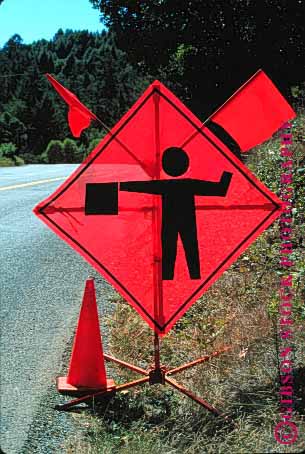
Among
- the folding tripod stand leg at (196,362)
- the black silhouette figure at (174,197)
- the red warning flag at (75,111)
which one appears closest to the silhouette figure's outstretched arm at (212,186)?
the black silhouette figure at (174,197)

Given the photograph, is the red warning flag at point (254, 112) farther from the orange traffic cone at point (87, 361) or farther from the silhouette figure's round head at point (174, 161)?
the orange traffic cone at point (87, 361)

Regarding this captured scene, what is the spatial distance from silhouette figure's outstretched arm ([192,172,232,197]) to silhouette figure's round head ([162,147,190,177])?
119 mm

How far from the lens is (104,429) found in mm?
3219

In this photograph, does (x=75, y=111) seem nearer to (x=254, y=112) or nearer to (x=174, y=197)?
(x=174, y=197)

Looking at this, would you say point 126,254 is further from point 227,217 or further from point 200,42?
point 200,42

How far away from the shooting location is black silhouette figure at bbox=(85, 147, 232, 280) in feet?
11.6

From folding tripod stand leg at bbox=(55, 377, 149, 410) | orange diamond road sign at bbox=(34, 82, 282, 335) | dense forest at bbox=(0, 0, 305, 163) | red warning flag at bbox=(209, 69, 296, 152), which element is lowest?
folding tripod stand leg at bbox=(55, 377, 149, 410)

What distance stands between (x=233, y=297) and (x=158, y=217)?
1.78 meters

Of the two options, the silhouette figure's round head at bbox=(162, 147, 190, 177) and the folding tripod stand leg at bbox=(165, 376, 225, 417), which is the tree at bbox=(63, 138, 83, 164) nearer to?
the silhouette figure's round head at bbox=(162, 147, 190, 177)

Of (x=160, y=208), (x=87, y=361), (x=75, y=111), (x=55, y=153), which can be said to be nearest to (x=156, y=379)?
(x=87, y=361)

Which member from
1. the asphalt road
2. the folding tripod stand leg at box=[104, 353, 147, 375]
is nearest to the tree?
the asphalt road

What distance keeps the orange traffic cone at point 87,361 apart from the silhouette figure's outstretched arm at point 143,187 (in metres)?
0.66

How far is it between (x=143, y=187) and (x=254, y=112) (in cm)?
84

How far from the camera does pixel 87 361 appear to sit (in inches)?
146
